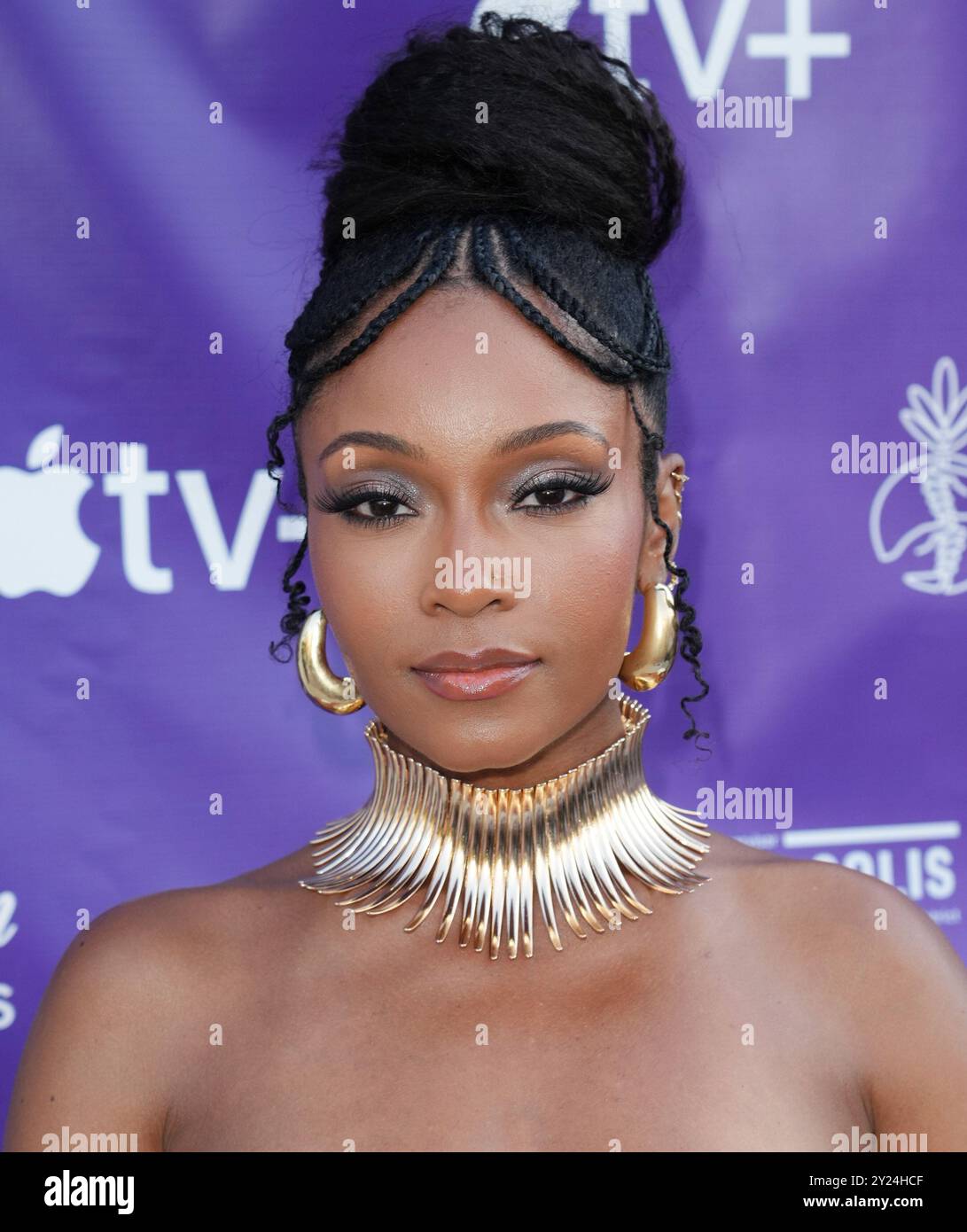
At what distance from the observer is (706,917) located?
1.94m

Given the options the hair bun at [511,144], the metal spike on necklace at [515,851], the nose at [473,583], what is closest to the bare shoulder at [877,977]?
the metal spike on necklace at [515,851]

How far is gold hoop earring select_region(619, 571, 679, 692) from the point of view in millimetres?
2033

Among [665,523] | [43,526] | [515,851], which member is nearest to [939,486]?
[665,523]

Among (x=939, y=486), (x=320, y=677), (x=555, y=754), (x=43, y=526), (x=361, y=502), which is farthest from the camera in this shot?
(x=939, y=486)

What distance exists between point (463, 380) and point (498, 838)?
1.94ft

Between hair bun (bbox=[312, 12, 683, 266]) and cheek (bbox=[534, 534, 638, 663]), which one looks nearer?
cheek (bbox=[534, 534, 638, 663])

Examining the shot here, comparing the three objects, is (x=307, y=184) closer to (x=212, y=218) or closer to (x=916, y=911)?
(x=212, y=218)

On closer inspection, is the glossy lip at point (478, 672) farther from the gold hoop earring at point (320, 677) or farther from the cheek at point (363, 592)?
the gold hoop earring at point (320, 677)

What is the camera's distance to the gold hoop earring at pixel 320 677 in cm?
205

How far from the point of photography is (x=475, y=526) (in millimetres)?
1730

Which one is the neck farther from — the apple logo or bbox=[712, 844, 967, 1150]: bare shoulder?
the apple logo

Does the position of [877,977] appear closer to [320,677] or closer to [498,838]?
[498,838]

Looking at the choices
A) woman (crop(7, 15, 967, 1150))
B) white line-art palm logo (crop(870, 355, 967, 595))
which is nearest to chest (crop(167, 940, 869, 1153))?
woman (crop(7, 15, 967, 1150))

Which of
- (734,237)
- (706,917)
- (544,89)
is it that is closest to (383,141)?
(544,89)
